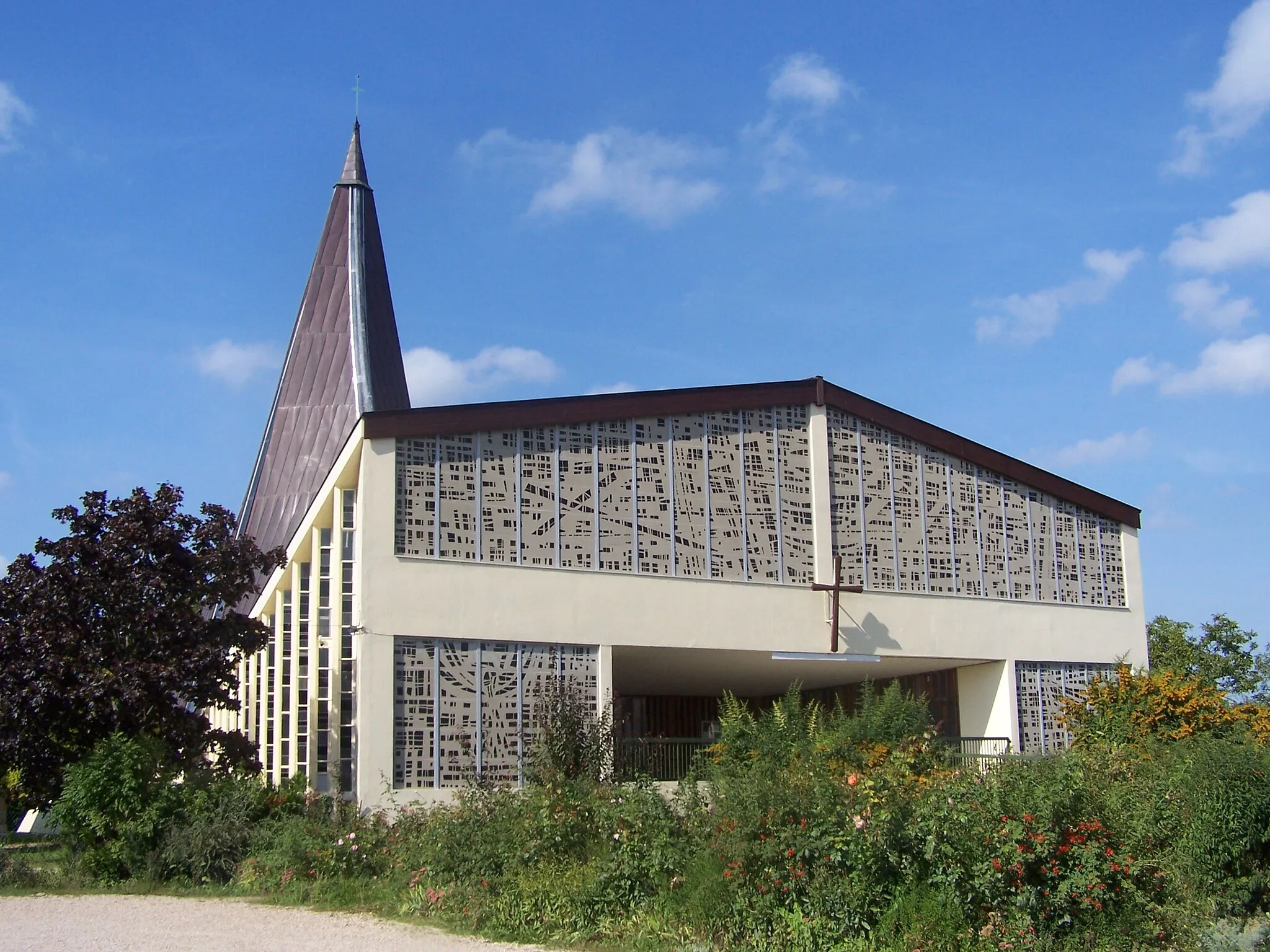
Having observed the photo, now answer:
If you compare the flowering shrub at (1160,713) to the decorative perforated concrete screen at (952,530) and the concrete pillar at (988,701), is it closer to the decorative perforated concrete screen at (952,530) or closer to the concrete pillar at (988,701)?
the concrete pillar at (988,701)

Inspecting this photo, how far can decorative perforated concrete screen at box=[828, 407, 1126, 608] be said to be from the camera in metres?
22.7

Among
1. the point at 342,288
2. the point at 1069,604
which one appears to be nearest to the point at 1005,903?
the point at 1069,604

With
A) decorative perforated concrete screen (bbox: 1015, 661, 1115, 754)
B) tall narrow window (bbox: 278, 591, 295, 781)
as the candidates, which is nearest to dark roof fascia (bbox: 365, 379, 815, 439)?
tall narrow window (bbox: 278, 591, 295, 781)

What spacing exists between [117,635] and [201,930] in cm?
659

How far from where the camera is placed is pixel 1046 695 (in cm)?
2384

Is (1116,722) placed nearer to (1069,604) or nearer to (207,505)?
(1069,604)

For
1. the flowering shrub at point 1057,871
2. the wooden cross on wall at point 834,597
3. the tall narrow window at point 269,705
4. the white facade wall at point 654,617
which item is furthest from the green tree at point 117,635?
the flowering shrub at point 1057,871

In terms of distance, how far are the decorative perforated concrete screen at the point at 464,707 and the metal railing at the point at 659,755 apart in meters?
0.93

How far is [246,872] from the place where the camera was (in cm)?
1443

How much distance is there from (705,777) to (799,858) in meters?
4.39

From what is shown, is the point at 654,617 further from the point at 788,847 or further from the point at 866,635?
the point at 788,847

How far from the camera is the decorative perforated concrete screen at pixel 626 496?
63.2 ft

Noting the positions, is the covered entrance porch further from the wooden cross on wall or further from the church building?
the wooden cross on wall

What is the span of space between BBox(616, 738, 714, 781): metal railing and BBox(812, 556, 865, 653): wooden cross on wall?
272 centimetres
